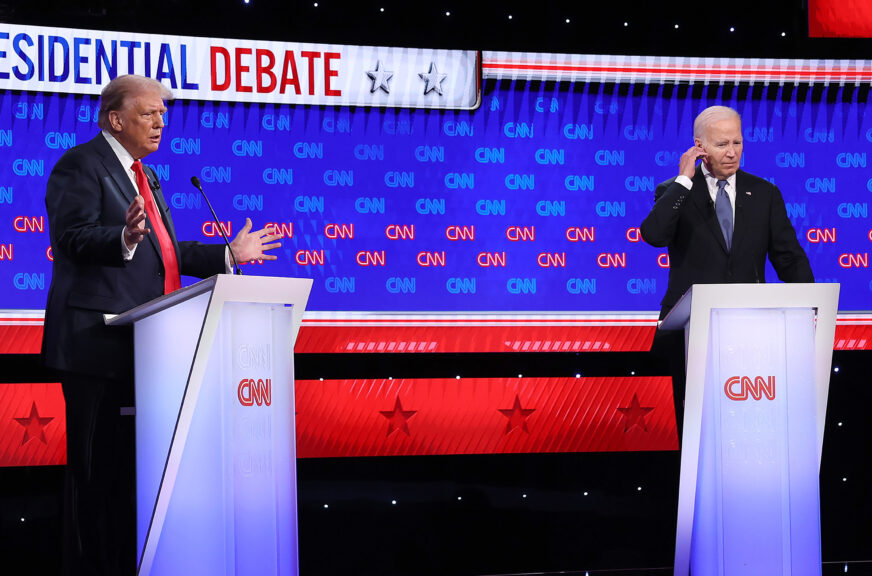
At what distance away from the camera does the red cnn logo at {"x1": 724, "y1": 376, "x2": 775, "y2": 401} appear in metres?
2.69

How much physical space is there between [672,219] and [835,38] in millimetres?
1910

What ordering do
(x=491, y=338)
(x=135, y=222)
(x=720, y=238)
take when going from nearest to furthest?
1. (x=135, y=222)
2. (x=720, y=238)
3. (x=491, y=338)

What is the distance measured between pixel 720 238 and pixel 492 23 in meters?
1.59

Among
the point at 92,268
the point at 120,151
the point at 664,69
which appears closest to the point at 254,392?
the point at 92,268

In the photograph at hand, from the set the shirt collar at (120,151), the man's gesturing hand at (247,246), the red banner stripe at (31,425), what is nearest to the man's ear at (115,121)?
the shirt collar at (120,151)

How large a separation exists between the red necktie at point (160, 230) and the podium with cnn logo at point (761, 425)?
145 centimetres

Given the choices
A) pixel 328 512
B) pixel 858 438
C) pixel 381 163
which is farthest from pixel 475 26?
pixel 858 438

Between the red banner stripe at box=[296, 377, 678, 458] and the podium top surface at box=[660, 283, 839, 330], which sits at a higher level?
the podium top surface at box=[660, 283, 839, 330]

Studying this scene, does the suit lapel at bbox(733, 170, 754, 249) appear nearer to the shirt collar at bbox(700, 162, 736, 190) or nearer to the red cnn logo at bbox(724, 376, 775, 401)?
the shirt collar at bbox(700, 162, 736, 190)

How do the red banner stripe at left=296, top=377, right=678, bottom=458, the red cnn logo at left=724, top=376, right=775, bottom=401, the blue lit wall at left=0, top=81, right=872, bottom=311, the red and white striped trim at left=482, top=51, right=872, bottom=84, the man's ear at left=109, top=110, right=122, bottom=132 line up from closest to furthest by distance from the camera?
1. the red cnn logo at left=724, top=376, right=775, bottom=401
2. the man's ear at left=109, top=110, right=122, bottom=132
3. the blue lit wall at left=0, top=81, right=872, bottom=311
4. the red banner stripe at left=296, top=377, right=678, bottom=458
5. the red and white striped trim at left=482, top=51, right=872, bottom=84

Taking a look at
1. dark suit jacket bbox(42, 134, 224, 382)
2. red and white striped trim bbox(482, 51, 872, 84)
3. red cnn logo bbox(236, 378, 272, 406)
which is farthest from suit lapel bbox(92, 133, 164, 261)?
red and white striped trim bbox(482, 51, 872, 84)

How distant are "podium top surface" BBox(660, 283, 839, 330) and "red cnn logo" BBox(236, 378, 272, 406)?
1086mm

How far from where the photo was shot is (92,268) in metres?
2.78

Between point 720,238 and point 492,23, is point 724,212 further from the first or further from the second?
point 492,23
